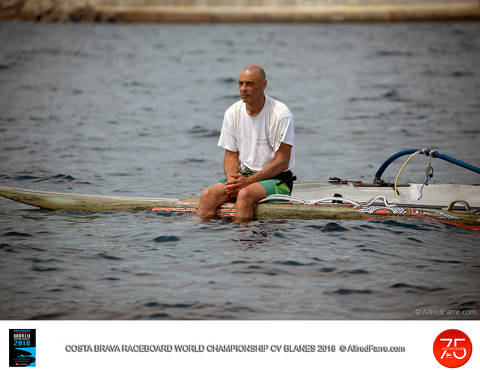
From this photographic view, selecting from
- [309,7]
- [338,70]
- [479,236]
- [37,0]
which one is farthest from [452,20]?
[479,236]

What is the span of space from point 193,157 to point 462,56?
909 inches

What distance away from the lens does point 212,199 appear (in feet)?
25.5

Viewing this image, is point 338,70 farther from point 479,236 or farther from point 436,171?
point 479,236

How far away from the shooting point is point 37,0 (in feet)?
172

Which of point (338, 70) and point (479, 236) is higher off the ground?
point (338, 70)

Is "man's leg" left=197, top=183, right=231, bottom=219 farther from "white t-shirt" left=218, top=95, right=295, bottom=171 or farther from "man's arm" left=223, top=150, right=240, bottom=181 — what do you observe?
"white t-shirt" left=218, top=95, right=295, bottom=171

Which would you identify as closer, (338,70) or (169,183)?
(169,183)

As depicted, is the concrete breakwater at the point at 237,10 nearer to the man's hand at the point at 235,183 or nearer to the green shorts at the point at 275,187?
the green shorts at the point at 275,187
